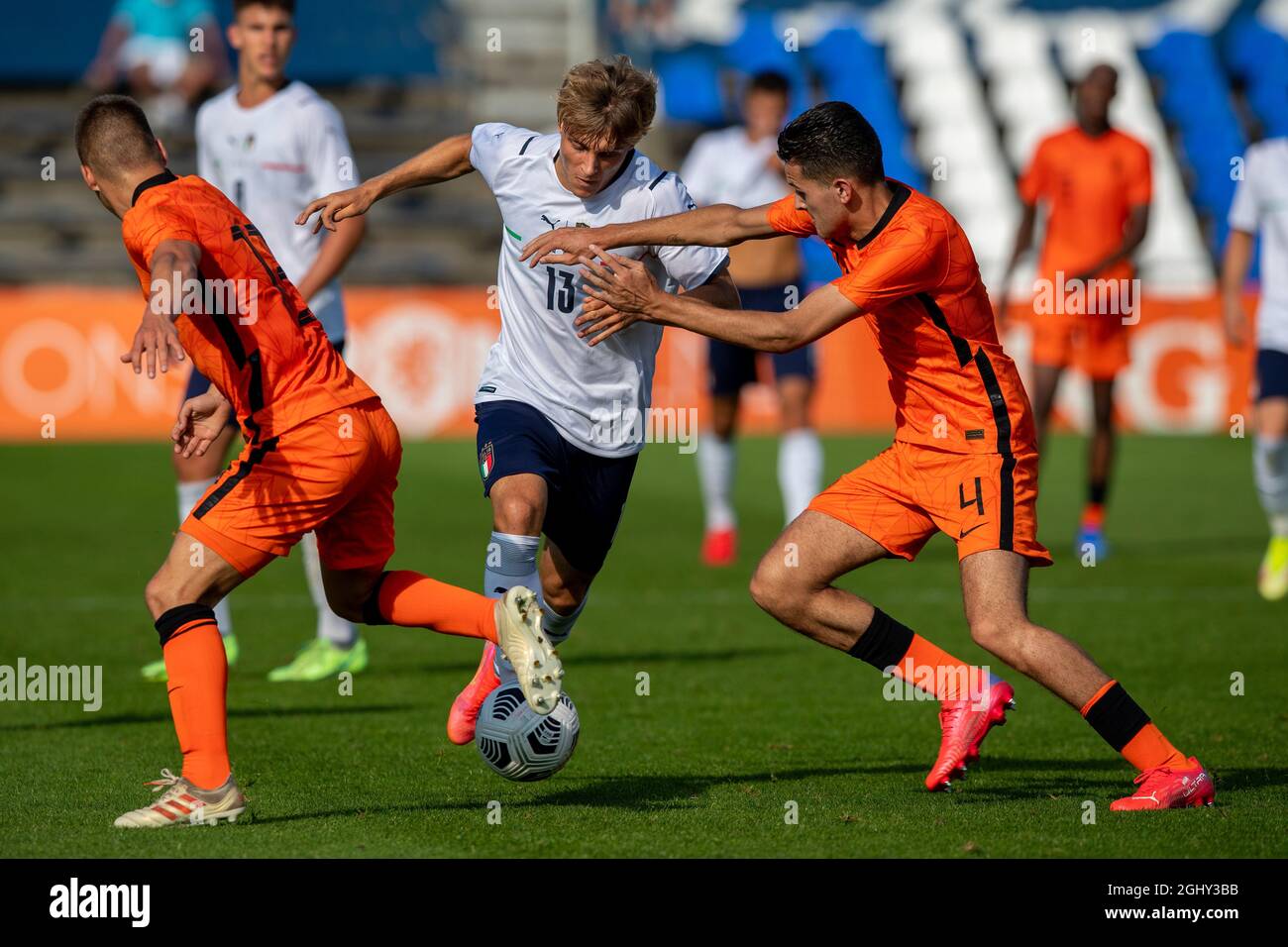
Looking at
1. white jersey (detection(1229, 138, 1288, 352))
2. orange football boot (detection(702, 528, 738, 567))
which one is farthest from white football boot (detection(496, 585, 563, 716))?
orange football boot (detection(702, 528, 738, 567))

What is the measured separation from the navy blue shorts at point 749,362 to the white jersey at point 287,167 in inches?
160

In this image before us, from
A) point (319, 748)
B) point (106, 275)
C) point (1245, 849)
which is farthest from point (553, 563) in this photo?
point (106, 275)

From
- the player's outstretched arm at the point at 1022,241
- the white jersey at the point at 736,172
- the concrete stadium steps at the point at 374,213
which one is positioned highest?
the concrete stadium steps at the point at 374,213

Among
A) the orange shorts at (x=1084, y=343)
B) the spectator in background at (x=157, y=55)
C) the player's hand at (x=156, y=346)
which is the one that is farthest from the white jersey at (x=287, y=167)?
the spectator in background at (x=157, y=55)

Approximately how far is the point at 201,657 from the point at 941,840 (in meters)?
2.16

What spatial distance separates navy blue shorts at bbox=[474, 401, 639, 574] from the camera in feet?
20.1

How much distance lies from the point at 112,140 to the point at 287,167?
3038 millimetres

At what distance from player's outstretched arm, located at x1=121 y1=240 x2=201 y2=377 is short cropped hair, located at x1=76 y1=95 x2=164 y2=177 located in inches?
15.9

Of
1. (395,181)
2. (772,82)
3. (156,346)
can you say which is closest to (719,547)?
(772,82)

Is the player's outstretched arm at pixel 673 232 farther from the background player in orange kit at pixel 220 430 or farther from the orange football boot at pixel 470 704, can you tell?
the orange football boot at pixel 470 704

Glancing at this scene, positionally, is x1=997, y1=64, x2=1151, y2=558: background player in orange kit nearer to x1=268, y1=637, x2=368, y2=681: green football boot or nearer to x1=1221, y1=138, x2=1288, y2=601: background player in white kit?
x1=1221, y1=138, x2=1288, y2=601: background player in white kit

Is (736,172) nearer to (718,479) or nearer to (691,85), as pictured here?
(718,479)

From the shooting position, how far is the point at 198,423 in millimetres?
5324

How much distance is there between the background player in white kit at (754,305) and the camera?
1192 cm
